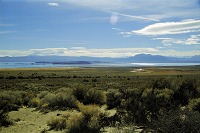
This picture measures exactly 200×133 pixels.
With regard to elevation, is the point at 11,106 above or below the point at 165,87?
below

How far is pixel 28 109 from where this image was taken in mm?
21000

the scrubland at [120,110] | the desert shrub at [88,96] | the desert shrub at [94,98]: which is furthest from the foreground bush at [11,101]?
the desert shrub at [94,98]

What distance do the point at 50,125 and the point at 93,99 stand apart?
25.1 feet

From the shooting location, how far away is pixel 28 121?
16.6 m

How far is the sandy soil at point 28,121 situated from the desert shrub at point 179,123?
6604mm

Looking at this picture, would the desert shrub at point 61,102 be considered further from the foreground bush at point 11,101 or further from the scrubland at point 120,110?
the foreground bush at point 11,101

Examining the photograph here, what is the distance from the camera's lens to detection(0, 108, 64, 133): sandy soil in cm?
1439

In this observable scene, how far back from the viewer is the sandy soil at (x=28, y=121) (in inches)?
567

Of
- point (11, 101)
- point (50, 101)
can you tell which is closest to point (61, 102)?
point (50, 101)

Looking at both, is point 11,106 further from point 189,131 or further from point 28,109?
point 189,131

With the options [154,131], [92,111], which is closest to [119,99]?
[92,111]

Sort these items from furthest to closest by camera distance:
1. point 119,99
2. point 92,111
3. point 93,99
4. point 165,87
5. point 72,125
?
1. point 93,99
2. point 119,99
3. point 165,87
4. point 92,111
5. point 72,125

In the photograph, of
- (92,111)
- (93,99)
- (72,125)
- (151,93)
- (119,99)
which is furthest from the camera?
(93,99)

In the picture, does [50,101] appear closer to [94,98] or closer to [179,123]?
[94,98]
